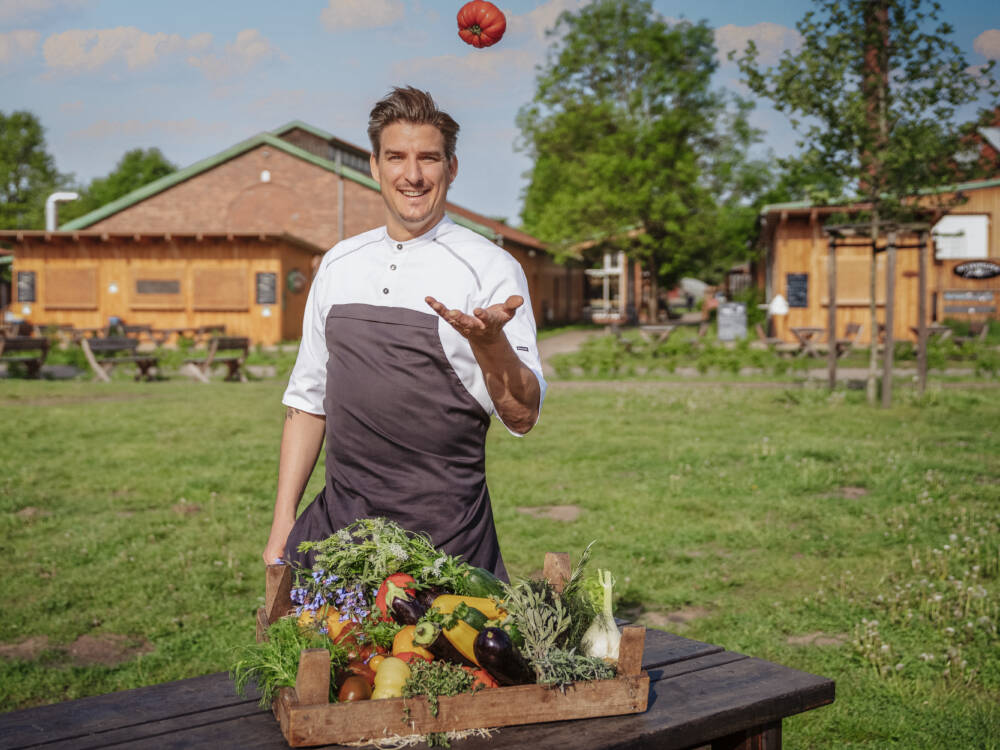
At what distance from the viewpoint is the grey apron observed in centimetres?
256

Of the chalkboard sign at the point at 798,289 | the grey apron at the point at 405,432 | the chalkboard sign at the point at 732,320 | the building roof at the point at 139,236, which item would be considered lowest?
the grey apron at the point at 405,432

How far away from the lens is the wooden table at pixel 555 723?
6.47 feet

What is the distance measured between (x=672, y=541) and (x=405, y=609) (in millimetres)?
5433

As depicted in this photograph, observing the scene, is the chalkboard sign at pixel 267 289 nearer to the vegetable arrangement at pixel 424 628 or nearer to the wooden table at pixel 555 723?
the wooden table at pixel 555 723

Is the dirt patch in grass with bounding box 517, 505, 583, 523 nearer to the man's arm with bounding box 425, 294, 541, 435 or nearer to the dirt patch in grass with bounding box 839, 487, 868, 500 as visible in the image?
the dirt patch in grass with bounding box 839, 487, 868, 500

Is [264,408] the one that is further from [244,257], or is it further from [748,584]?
[244,257]

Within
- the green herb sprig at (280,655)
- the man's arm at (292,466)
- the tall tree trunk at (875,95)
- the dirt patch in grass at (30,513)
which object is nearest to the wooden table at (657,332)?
the tall tree trunk at (875,95)

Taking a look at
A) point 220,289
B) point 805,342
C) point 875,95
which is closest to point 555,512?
point 875,95

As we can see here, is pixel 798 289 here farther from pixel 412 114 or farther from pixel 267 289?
pixel 412 114

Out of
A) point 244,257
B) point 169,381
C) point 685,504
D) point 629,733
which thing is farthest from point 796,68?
point 244,257

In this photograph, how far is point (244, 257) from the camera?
34.1 m

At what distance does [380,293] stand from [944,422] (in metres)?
12.1

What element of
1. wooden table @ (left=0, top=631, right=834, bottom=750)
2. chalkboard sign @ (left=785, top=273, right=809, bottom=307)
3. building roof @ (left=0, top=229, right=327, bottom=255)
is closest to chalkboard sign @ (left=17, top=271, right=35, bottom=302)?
building roof @ (left=0, top=229, right=327, bottom=255)

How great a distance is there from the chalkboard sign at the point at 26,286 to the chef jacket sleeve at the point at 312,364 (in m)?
36.4
